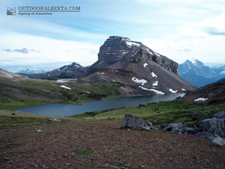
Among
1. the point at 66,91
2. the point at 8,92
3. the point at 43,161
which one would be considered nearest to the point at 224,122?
the point at 43,161

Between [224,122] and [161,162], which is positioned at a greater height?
[224,122]

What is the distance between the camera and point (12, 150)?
15023 mm

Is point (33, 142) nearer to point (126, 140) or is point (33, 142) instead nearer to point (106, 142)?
point (106, 142)

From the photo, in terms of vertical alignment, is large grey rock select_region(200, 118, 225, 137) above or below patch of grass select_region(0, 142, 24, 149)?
above

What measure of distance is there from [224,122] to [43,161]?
2051cm

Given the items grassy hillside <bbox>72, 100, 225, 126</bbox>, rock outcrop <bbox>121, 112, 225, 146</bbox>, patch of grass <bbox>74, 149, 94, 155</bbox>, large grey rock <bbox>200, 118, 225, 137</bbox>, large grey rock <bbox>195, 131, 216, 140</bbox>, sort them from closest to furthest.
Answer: patch of grass <bbox>74, 149, 94, 155</bbox> < rock outcrop <bbox>121, 112, 225, 146</bbox> < large grey rock <bbox>195, 131, 216, 140</bbox> < large grey rock <bbox>200, 118, 225, 137</bbox> < grassy hillside <bbox>72, 100, 225, 126</bbox>

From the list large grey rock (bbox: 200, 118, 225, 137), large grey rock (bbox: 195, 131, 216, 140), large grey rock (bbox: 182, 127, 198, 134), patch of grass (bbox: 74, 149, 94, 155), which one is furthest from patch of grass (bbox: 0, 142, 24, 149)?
large grey rock (bbox: 200, 118, 225, 137)

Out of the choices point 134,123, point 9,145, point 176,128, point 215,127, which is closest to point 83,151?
point 9,145

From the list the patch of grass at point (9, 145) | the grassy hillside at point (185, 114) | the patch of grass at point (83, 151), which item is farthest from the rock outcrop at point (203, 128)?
the patch of grass at point (9, 145)

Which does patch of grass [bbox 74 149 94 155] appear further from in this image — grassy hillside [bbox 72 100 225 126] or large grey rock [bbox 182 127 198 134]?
grassy hillside [bbox 72 100 225 126]

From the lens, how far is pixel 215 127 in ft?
67.2

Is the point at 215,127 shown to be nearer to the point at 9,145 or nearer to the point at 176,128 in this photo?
the point at 176,128

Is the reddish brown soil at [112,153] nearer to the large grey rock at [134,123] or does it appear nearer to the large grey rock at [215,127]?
the large grey rock at [215,127]

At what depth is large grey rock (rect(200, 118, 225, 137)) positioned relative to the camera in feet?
65.0
